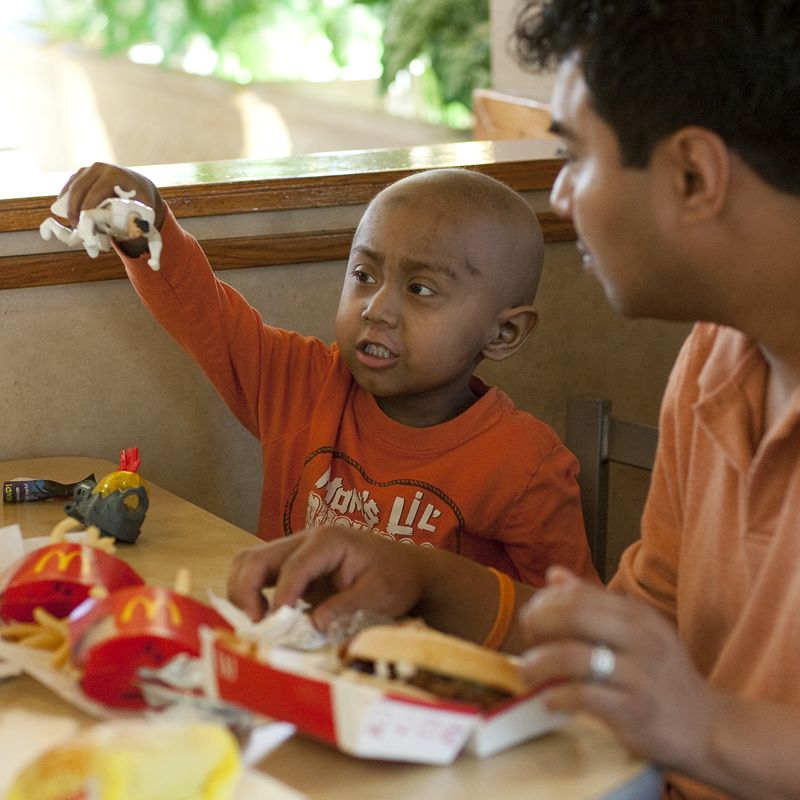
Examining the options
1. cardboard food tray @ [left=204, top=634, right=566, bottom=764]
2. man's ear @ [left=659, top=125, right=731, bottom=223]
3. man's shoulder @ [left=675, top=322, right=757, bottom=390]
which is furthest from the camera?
man's shoulder @ [left=675, top=322, right=757, bottom=390]

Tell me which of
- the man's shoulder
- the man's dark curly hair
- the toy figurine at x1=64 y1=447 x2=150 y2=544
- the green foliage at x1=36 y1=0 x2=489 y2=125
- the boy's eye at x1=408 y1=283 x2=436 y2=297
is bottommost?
the green foliage at x1=36 y1=0 x2=489 y2=125

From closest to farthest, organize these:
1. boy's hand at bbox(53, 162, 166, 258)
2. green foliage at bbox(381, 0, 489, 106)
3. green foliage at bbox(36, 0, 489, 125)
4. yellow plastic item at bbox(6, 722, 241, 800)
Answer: yellow plastic item at bbox(6, 722, 241, 800) → boy's hand at bbox(53, 162, 166, 258) → green foliage at bbox(381, 0, 489, 106) → green foliage at bbox(36, 0, 489, 125)

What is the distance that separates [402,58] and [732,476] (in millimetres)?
4036

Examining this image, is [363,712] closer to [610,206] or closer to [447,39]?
[610,206]

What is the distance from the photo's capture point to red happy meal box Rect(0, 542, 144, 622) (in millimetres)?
1019

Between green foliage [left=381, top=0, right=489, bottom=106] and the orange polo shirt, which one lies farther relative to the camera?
green foliage [left=381, top=0, right=489, bottom=106]

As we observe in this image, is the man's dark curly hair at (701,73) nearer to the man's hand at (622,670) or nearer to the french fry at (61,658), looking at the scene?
the man's hand at (622,670)

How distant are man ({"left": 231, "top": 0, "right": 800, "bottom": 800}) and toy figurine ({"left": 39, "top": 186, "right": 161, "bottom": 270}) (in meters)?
0.49

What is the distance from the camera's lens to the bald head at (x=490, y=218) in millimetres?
1620

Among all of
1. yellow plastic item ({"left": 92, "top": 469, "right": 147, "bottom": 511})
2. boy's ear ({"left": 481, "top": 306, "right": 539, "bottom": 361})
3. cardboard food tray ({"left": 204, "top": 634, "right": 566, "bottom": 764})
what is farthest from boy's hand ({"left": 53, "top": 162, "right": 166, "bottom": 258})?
cardboard food tray ({"left": 204, "top": 634, "right": 566, "bottom": 764})

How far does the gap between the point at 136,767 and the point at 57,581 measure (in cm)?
34

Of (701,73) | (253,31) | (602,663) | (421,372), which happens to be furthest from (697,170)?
(253,31)

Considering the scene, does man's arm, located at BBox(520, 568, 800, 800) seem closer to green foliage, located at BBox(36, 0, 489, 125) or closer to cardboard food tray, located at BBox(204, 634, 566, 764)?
cardboard food tray, located at BBox(204, 634, 566, 764)

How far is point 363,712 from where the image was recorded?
0.81m
